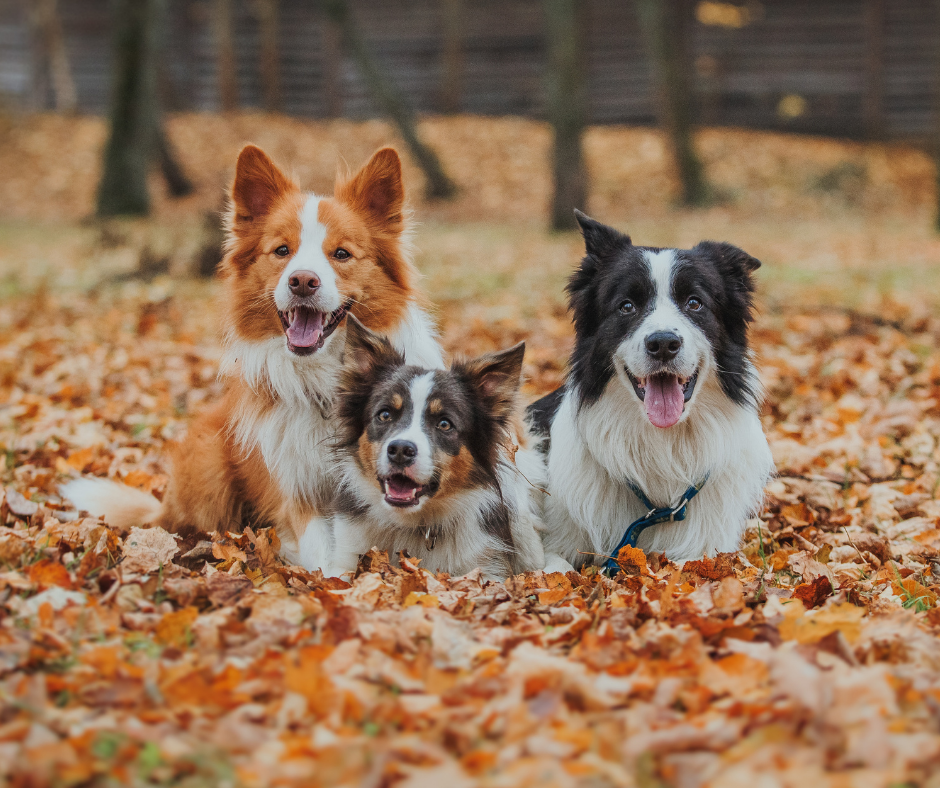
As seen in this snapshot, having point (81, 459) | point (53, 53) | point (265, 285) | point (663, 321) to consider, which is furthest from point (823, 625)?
point (53, 53)

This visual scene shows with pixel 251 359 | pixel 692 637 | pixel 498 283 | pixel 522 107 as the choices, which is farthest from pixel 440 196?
pixel 692 637

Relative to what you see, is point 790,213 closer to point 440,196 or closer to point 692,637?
point 440,196

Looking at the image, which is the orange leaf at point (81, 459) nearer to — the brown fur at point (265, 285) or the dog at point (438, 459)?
the brown fur at point (265, 285)

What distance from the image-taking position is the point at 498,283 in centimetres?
1076

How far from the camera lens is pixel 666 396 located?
3934mm

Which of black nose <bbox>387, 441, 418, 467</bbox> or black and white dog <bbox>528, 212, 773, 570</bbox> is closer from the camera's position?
black nose <bbox>387, 441, 418, 467</bbox>

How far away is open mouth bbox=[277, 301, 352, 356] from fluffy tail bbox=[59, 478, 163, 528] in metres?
1.23

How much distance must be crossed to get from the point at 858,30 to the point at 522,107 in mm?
9329

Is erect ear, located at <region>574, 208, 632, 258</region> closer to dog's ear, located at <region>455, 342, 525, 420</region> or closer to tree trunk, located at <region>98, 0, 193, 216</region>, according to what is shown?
dog's ear, located at <region>455, 342, 525, 420</region>

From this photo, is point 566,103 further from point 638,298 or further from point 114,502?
point 114,502

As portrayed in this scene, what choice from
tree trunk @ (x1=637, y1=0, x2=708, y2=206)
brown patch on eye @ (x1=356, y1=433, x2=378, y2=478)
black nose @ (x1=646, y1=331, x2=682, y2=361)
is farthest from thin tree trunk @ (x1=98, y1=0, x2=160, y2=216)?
black nose @ (x1=646, y1=331, x2=682, y2=361)

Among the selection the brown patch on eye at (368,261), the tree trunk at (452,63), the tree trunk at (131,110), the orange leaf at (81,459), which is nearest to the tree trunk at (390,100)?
the tree trunk at (131,110)

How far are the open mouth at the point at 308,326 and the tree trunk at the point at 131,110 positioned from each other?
12446 mm

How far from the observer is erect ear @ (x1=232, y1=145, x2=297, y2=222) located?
4.39 metres
